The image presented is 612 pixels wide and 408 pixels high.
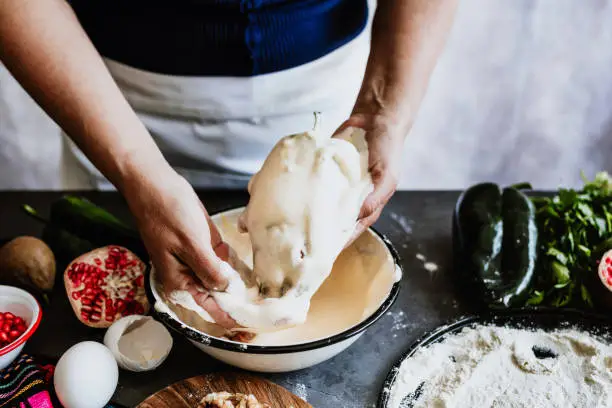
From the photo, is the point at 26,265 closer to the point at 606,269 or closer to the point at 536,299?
the point at 536,299

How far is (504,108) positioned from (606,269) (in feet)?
4.93

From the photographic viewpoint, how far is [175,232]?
3.53ft

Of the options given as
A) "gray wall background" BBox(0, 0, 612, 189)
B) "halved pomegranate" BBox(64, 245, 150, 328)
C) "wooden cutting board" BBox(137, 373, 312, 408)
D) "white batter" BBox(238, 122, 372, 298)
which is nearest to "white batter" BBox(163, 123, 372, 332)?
"white batter" BBox(238, 122, 372, 298)

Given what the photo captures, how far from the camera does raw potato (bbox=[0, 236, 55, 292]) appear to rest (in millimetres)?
1387

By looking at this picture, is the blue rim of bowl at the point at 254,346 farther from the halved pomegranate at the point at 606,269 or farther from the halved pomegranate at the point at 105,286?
the halved pomegranate at the point at 606,269

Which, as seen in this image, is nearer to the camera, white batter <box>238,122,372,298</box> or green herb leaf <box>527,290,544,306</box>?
white batter <box>238,122,372,298</box>

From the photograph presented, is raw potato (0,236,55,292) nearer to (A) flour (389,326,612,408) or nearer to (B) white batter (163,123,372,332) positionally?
(B) white batter (163,123,372,332)

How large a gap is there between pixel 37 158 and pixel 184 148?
1.69 meters

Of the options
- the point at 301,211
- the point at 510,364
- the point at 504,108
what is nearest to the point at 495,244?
the point at 510,364

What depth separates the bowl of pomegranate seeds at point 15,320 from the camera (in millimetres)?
1197

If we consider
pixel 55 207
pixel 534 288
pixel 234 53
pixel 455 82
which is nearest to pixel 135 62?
pixel 234 53

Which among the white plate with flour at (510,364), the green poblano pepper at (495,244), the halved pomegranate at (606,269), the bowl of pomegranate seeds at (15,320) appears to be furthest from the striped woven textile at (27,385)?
the halved pomegranate at (606,269)

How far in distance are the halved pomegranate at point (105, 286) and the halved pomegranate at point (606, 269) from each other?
3.28 ft

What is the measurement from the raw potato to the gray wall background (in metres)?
1.52
